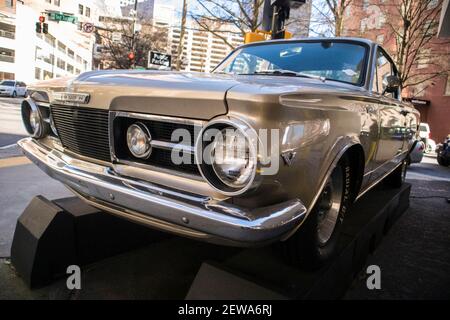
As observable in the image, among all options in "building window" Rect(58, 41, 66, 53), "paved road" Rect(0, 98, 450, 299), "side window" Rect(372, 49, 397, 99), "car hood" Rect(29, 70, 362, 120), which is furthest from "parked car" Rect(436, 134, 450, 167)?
"building window" Rect(58, 41, 66, 53)

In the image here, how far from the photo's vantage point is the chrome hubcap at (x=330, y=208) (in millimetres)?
2324

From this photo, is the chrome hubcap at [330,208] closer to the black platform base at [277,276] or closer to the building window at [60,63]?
the black platform base at [277,276]

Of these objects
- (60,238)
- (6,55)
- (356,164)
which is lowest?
(60,238)

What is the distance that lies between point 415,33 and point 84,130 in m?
21.1

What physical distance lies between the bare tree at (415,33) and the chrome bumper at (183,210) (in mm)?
14832

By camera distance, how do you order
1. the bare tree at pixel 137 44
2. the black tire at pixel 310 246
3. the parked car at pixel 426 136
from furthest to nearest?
the bare tree at pixel 137 44, the parked car at pixel 426 136, the black tire at pixel 310 246

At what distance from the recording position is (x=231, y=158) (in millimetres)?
1575

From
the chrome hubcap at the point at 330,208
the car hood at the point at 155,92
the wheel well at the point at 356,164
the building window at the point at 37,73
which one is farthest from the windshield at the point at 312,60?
the building window at the point at 37,73

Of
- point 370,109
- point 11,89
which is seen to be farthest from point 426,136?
point 11,89

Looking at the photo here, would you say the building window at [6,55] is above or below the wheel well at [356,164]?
above

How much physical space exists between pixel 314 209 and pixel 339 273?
603 millimetres

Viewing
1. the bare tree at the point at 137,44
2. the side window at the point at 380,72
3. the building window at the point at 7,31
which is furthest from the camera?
the building window at the point at 7,31

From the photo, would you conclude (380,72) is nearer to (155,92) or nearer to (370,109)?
(370,109)

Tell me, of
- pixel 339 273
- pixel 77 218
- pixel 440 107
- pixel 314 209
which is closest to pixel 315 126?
pixel 314 209
